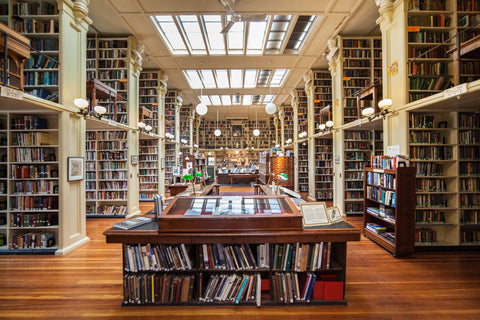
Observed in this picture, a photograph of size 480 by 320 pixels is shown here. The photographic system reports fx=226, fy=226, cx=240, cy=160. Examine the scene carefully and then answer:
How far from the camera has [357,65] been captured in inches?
251

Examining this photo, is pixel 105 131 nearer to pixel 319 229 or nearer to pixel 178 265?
pixel 178 265

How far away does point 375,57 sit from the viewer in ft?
20.7

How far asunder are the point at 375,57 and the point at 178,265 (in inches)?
281

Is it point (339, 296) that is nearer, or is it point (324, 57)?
point (339, 296)

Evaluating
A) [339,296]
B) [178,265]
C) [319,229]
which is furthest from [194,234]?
[339,296]

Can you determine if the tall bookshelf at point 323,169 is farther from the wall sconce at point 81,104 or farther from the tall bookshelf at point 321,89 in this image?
the wall sconce at point 81,104

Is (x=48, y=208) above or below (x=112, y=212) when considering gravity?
above

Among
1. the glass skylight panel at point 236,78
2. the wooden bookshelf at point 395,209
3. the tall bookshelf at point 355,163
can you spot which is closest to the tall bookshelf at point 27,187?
the wooden bookshelf at point 395,209

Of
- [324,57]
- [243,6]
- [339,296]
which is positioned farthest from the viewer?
[324,57]

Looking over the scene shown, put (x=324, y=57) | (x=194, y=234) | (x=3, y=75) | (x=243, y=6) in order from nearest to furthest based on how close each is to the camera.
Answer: (x=194, y=234)
(x=3, y=75)
(x=243, y=6)
(x=324, y=57)

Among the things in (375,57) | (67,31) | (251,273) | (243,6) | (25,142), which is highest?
(243,6)

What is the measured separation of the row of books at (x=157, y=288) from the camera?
2340 mm

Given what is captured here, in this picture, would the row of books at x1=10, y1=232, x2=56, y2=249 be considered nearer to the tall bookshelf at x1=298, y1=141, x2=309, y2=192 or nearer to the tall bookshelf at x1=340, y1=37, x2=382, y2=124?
the tall bookshelf at x1=340, y1=37, x2=382, y2=124

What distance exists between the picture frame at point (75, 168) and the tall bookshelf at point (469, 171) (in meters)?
6.70
